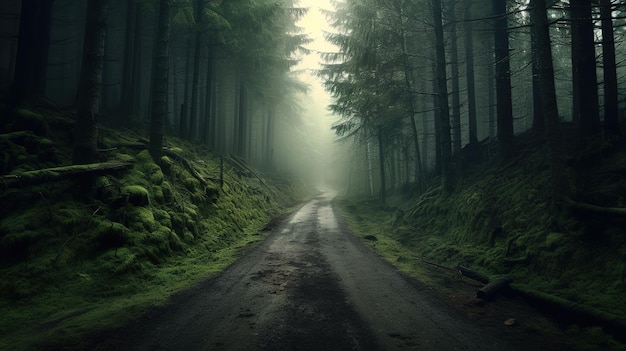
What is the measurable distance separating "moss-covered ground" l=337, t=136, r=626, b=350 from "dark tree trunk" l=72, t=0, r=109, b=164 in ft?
29.0

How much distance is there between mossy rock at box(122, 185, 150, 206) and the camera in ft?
26.3

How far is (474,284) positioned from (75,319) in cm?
751

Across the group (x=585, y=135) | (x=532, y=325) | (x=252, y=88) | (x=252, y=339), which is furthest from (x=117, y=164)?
(x=252, y=88)

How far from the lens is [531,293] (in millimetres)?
5641

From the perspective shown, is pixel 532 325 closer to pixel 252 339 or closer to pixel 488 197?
pixel 252 339

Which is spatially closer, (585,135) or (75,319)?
(75,319)

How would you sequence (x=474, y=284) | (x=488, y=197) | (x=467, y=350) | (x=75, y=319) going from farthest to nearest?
(x=488, y=197) → (x=474, y=284) → (x=75, y=319) → (x=467, y=350)

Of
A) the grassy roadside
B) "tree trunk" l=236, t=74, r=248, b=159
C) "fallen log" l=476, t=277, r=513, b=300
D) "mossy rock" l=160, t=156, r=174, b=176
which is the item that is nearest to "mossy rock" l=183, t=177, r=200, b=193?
"mossy rock" l=160, t=156, r=174, b=176

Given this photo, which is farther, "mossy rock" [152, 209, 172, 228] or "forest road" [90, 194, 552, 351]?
"mossy rock" [152, 209, 172, 228]

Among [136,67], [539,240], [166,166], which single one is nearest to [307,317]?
[539,240]

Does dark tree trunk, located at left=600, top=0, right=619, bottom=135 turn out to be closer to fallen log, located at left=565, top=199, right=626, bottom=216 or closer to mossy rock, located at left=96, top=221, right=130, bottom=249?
fallen log, located at left=565, top=199, right=626, bottom=216

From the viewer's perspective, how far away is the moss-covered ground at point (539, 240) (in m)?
5.18

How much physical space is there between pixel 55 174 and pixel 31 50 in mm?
6176

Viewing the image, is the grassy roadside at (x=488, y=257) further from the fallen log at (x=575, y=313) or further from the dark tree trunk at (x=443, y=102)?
the dark tree trunk at (x=443, y=102)
